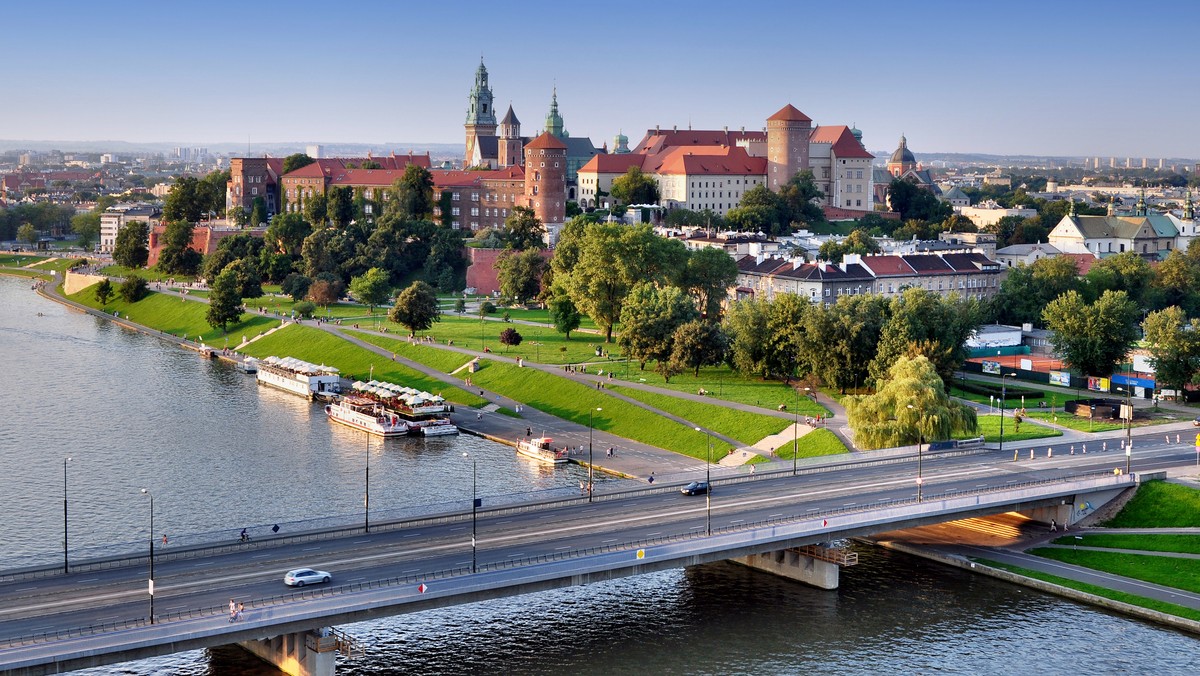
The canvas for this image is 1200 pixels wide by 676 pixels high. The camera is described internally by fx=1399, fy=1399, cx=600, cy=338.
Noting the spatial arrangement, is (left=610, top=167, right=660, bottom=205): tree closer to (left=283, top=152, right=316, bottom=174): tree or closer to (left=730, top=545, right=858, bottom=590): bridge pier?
(left=283, top=152, right=316, bottom=174): tree

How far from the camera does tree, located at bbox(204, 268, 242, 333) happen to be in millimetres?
126062

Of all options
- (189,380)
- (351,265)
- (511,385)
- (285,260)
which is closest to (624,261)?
(511,385)

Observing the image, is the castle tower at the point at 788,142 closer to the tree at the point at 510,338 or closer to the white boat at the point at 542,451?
the tree at the point at 510,338

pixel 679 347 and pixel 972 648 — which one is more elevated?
pixel 679 347

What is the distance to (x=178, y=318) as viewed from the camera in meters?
135

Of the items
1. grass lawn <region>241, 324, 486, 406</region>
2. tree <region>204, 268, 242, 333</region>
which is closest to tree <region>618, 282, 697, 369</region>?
grass lawn <region>241, 324, 486, 406</region>

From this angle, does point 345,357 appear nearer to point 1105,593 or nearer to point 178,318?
point 178,318

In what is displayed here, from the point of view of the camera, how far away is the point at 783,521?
5297cm

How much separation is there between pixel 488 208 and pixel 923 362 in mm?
96362

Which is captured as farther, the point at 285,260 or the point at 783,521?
the point at 285,260

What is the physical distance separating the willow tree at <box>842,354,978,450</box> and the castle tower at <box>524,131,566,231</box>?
87.8 metres

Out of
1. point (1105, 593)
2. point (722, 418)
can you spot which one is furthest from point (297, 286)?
point (1105, 593)

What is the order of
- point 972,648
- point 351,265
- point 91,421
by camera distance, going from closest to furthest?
point 972,648
point 91,421
point 351,265

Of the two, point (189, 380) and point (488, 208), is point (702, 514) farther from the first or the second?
point (488, 208)
